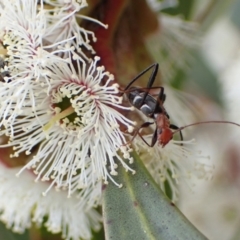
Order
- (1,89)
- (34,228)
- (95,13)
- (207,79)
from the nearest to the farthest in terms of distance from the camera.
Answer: (1,89), (95,13), (34,228), (207,79)

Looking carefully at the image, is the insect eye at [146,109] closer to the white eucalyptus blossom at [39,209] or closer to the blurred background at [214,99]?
the white eucalyptus blossom at [39,209]

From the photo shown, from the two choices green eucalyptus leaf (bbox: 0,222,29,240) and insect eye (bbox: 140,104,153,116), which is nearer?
insect eye (bbox: 140,104,153,116)

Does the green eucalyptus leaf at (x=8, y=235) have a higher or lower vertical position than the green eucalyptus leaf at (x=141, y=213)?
higher

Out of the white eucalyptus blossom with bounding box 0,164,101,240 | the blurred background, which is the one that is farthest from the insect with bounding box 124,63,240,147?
the blurred background

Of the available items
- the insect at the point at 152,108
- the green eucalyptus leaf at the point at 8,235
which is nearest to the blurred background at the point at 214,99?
the insect at the point at 152,108

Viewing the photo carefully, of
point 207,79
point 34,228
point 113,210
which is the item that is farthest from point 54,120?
point 207,79

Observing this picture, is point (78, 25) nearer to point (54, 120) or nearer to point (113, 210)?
point (54, 120)

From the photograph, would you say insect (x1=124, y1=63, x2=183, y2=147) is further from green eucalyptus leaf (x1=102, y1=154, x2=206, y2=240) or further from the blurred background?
the blurred background
